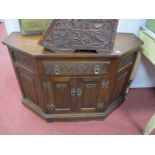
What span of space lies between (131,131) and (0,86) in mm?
1631

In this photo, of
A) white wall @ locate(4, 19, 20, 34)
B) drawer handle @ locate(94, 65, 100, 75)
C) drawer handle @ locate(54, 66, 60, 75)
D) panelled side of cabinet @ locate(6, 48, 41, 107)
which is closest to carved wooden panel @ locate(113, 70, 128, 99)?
drawer handle @ locate(94, 65, 100, 75)

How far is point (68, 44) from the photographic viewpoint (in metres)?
1.19

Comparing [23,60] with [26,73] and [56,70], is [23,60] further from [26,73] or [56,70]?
[56,70]

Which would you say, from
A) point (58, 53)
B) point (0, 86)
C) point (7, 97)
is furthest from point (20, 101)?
point (58, 53)

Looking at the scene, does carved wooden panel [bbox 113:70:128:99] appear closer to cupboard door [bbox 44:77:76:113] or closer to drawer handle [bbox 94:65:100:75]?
drawer handle [bbox 94:65:100:75]

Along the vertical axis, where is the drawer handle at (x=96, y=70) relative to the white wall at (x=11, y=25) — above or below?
below

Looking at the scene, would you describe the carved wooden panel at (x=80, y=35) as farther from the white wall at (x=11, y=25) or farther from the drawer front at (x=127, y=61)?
the white wall at (x=11, y=25)

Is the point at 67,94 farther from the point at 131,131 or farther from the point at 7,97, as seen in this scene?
the point at 7,97

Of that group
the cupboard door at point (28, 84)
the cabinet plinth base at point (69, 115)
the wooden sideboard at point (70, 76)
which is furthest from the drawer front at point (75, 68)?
the cabinet plinth base at point (69, 115)

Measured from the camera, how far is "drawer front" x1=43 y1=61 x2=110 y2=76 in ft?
4.05

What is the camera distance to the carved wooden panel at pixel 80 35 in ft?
3.71

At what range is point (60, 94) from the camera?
1434 mm

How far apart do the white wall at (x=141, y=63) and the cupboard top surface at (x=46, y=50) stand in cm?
8

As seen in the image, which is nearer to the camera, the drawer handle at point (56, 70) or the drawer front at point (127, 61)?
the drawer handle at point (56, 70)
